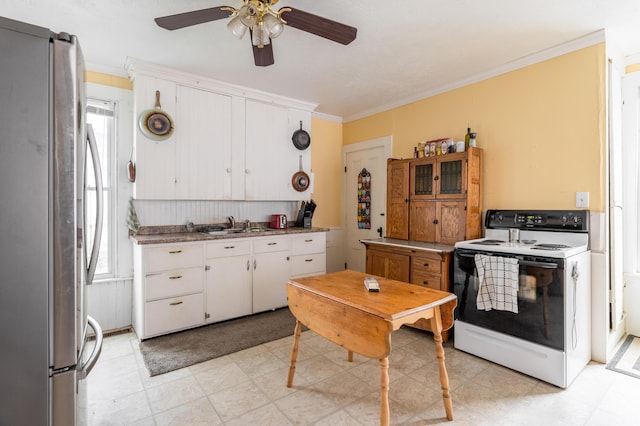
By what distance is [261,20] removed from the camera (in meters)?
1.82

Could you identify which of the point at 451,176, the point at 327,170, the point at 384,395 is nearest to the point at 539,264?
the point at 451,176

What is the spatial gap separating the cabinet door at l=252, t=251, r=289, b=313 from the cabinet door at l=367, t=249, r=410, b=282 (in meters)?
1.00

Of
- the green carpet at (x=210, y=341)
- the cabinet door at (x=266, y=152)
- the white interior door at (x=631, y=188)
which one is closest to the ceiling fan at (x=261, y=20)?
the cabinet door at (x=266, y=152)

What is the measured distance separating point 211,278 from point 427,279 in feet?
7.05

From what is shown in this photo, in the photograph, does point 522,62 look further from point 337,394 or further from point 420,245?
point 337,394

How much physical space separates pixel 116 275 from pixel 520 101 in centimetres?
436

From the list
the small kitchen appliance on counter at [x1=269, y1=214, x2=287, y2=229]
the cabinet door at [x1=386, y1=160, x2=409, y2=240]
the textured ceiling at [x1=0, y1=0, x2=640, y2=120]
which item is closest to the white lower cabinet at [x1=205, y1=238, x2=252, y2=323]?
the small kitchen appliance on counter at [x1=269, y1=214, x2=287, y2=229]

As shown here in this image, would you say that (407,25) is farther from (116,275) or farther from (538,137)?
(116,275)

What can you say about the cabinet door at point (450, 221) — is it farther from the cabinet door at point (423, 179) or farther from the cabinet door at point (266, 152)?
the cabinet door at point (266, 152)

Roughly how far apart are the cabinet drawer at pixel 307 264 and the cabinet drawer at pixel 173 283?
1.11 meters

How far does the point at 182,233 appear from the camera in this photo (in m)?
3.48

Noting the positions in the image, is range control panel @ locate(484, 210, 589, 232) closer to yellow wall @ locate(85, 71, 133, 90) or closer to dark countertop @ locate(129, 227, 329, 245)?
dark countertop @ locate(129, 227, 329, 245)

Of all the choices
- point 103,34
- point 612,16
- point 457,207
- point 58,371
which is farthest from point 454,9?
point 58,371

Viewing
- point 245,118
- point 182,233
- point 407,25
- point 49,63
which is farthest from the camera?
point 245,118
